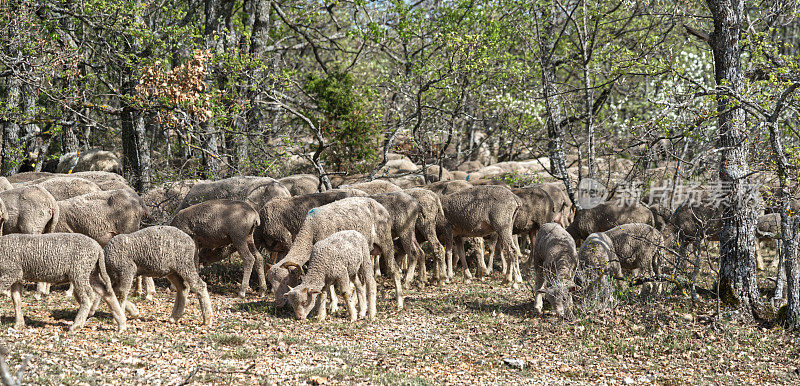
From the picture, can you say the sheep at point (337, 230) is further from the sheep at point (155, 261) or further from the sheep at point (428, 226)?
the sheep at point (428, 226)

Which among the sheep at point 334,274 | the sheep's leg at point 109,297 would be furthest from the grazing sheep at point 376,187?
the sheep's leg at point 109,297

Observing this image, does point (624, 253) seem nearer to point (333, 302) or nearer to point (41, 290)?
point (333, 302)

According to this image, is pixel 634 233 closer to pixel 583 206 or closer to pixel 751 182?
pixel 751 182

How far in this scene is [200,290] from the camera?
10.6 meters

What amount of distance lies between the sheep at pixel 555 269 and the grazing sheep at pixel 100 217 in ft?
23.9

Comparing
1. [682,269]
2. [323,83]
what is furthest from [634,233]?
[323,83]

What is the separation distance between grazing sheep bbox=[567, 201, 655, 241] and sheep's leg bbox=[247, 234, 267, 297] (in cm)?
681

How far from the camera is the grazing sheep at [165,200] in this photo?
582 inches

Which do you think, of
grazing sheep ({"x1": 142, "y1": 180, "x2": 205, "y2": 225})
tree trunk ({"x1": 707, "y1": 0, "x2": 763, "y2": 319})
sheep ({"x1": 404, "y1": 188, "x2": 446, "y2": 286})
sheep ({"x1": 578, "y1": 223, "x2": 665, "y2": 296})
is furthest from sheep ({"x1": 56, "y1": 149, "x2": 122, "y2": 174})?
tree trunk ({"x1": 707, "y1": 0, "x2": 763, "y2": 319})

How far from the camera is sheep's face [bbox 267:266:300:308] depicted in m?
11.5

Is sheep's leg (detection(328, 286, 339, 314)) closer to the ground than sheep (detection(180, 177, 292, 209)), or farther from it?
closer to the ground

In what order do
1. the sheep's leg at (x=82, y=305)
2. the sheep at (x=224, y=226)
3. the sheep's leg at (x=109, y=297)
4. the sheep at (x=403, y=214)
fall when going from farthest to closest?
the sheep at (x=403, y=214) < the sheep at (x=224, y=226) < the sheep's leg at (x=109, y=297) < the sheep's leg at (x=82, y=305)

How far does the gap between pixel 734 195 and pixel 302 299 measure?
22.5ft

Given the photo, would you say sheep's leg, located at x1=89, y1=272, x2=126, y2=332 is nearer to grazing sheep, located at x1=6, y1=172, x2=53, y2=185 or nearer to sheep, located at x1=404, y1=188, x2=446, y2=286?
sheep, located at x1=404, y1=188, x2=446, y2=286
